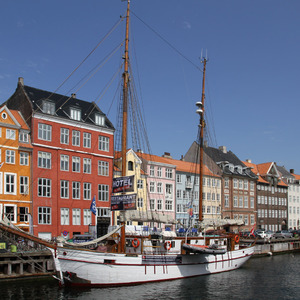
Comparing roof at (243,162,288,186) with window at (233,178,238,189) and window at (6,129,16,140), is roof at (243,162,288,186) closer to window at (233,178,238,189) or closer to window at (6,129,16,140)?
window at (233,178,238,189)

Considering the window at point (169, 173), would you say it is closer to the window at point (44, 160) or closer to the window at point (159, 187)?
the window at point (159, 187)

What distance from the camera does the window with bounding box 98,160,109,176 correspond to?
57.2 m

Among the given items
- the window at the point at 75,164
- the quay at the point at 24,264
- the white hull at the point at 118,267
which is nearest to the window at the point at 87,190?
the window at the point at 75,164

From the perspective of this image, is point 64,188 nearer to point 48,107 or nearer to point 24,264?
point 48,107

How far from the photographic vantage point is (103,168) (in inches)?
2274

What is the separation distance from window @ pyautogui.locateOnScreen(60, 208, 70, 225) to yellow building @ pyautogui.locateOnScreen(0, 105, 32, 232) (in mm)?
4592

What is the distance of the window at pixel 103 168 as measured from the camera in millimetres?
57237

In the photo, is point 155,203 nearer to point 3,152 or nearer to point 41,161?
point 41,161

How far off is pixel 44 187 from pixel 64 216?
4.54 m

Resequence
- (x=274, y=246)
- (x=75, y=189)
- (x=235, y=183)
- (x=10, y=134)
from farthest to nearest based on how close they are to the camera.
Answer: (x=235, y=183) → (x=274, y=246) → (x=75, y=189) → (x=10, y=134)

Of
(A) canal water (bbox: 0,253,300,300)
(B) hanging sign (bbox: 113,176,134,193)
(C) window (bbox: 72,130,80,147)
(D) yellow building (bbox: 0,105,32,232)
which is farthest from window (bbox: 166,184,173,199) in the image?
(B) hanging sign (bbox: 113,176,134,193)

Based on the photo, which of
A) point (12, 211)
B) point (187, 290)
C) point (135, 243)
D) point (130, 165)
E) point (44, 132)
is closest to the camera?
point (187, 290)

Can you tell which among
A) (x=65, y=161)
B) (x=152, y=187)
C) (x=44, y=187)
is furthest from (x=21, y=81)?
(x=152, y=187)

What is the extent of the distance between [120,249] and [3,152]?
2137 cm
